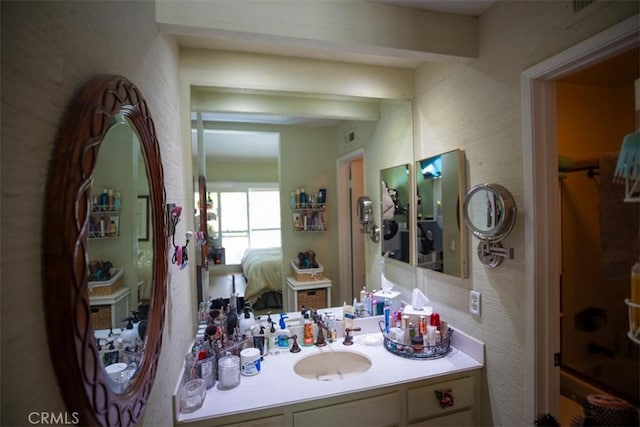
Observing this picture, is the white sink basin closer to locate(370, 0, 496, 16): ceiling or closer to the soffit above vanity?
the soffit above vanity

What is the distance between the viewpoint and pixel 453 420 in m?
1.42

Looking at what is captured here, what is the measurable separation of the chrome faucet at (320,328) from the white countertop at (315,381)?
33 mm

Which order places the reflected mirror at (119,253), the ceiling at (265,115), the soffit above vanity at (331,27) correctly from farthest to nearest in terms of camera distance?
the ceiling at (265,115) → the soffit above vanity at (331,27) → the reflected mirror at (119,253)

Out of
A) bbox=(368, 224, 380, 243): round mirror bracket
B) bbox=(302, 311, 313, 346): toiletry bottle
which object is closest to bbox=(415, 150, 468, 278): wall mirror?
bbox=(368, 224, 380, 243): round mirror bracket

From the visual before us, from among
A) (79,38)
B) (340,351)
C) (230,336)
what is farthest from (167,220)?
(340,351)

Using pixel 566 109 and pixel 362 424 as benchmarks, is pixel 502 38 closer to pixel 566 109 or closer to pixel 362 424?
pixel 566 109

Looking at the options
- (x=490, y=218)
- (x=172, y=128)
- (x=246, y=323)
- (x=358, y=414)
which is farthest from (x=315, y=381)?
(x=172, y=128)

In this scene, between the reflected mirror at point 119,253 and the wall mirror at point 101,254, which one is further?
the reflected mirror at point 119,253

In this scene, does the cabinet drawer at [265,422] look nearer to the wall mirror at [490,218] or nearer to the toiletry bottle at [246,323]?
the toiletry bottle at [246,323]

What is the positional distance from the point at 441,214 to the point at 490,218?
40cm

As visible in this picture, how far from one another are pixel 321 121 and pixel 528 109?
1114mm

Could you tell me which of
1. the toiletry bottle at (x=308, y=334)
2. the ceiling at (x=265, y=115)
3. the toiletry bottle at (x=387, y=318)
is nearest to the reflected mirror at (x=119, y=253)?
the ceiling at (x=265, y=115)

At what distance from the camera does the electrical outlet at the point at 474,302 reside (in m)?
1.44

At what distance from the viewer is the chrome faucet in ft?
5.50
